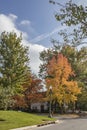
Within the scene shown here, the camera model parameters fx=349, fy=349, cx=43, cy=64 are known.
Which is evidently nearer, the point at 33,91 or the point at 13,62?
the point at 13,62

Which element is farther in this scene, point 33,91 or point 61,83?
point 33,91

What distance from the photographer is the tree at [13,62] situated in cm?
6166

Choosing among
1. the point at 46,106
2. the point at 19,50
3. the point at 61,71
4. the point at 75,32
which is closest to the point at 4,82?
the point at 19,50

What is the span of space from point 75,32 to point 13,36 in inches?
2056

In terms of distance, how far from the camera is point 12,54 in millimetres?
62531

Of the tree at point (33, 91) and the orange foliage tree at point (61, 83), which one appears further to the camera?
the tree at point (33, 91)

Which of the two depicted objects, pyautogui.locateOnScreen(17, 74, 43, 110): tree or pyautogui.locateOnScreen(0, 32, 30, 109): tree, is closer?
pyautogui.locateOnScreen(0, 32, 30, 109): tree

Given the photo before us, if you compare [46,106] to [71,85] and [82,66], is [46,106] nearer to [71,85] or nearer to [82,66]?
[82,66]

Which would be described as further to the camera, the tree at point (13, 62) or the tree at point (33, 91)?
the tree at point (33, 91)

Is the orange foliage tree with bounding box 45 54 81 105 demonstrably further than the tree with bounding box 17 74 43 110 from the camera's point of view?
No

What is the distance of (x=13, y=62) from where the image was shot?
204 feet

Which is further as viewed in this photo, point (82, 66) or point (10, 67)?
point (82, 66)

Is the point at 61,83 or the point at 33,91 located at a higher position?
the point at 61,83

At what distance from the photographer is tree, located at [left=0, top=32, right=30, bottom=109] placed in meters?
61.7
